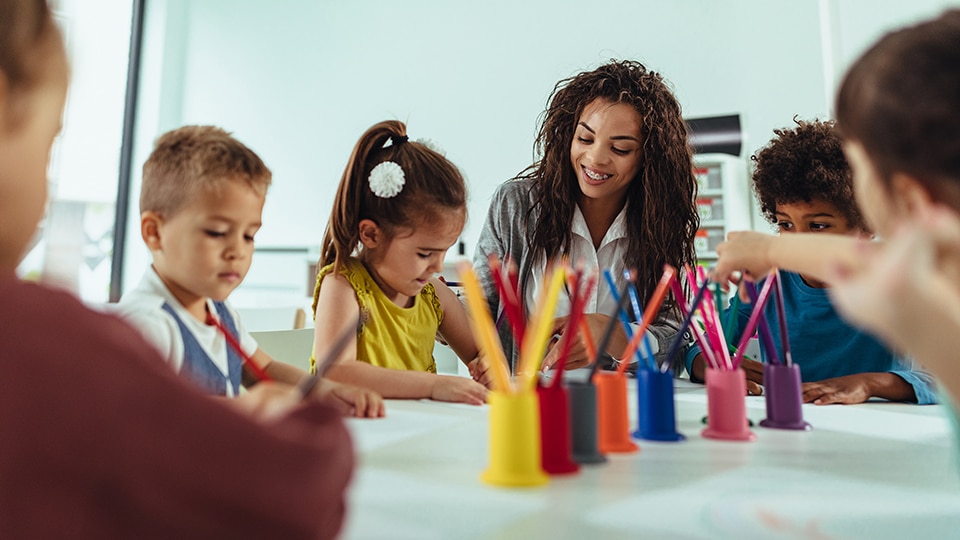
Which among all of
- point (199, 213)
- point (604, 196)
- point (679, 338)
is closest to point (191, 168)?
point (199, 213)

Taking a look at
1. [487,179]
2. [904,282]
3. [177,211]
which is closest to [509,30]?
[487,179]

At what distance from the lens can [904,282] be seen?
0.27m

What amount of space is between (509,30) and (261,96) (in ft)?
5.59

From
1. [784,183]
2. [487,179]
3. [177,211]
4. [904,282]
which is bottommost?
[904,282]

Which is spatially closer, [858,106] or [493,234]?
[858,106]

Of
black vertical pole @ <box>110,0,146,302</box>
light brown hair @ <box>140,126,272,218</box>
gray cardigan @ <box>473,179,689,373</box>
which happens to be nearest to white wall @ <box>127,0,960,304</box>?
black vertical pole @ <box>110,0,146,302</box>

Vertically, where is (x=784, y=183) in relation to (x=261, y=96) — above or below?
below

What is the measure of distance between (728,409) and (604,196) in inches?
29.5

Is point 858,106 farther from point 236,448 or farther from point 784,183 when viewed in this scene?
point 784,183

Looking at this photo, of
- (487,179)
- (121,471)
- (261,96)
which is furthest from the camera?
(261,96)

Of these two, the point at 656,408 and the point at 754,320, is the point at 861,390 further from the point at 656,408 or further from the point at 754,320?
the point at 656,408

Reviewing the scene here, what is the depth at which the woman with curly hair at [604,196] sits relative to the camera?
47.9 inches

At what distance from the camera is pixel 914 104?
0.34 metres

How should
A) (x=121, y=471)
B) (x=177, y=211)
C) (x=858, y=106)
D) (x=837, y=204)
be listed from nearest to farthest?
1. (x=121, y=471)
2. (x=858, y=106)
3. (x=177, y=211)
4. (x=837, y=204)
